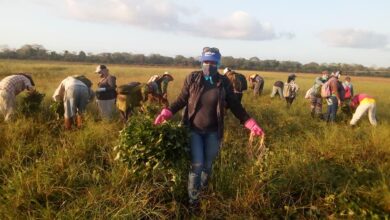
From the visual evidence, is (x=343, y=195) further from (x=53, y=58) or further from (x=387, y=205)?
(x=53, y=58)

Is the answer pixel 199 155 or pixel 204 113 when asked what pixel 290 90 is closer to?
pixel 204 113

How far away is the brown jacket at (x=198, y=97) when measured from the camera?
4418 millimetres

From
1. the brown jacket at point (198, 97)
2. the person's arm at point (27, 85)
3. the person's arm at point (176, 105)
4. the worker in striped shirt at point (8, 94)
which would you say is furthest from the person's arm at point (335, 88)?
the worker in striped shirt at point (8, 94)

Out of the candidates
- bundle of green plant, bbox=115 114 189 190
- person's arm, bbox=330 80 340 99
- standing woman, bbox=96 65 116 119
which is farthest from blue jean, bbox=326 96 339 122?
bundle of green plant, bbox=115 114 189 190

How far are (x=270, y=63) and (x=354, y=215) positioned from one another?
2692 inches

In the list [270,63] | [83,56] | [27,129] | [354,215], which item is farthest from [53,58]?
[354,215]

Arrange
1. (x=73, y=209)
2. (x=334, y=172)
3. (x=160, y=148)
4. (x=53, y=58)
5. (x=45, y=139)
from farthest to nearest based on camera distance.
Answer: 1. (x=53, y=58)
2. (x=45, y=139)
3. (x=334, y=172)
4. (x=160, y=148)
5. (x=73, y=209)

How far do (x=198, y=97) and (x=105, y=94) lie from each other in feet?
14.5

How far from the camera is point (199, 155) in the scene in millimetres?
4387

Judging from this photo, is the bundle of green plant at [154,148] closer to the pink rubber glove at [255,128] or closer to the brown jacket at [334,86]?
the pink rubber glove at [255,128]

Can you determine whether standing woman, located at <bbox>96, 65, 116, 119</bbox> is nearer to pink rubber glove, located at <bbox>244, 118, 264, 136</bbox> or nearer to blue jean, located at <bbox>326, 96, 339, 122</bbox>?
pink rubber glove, located at <bbox>244, 118, 264, 136</bbox>

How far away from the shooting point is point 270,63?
71.1 metres

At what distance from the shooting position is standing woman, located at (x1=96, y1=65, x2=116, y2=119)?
8344mm

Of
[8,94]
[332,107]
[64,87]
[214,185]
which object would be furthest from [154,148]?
[332,107]
